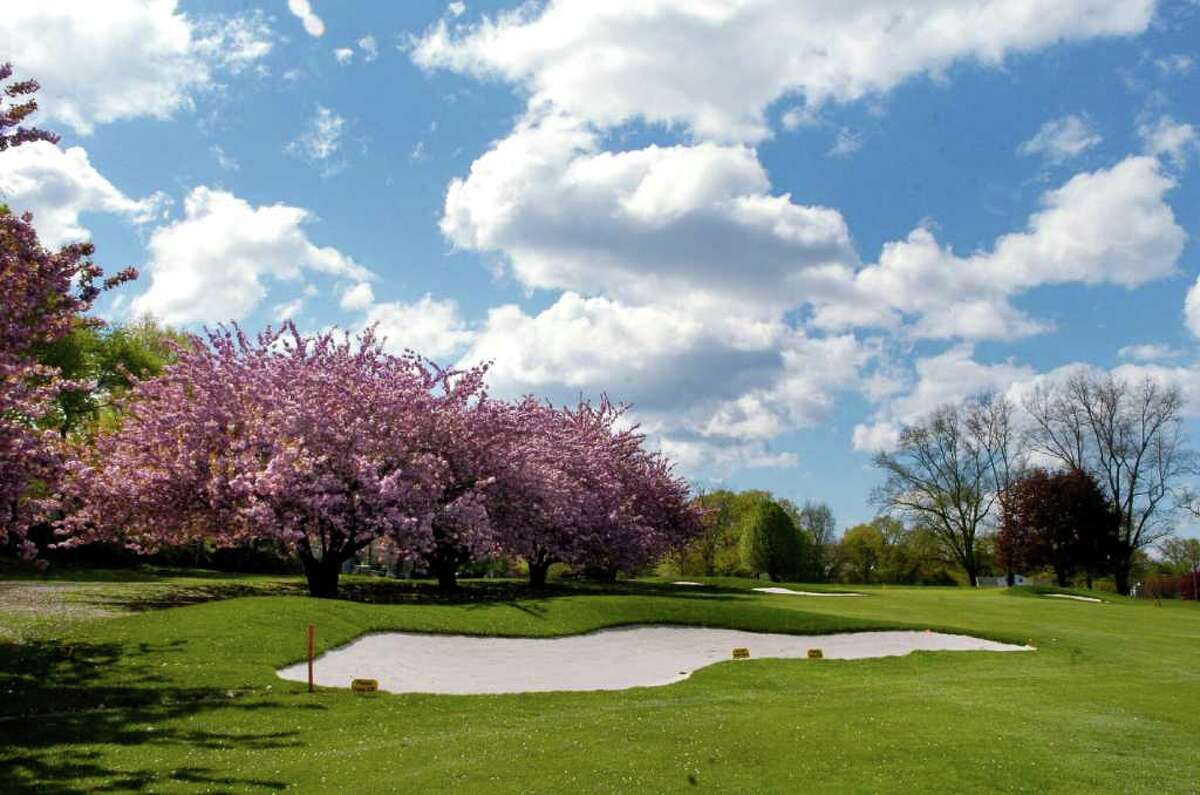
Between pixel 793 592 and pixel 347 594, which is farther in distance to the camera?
pixel 793 592

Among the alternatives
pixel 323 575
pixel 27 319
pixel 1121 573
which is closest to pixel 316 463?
pixel 323 575

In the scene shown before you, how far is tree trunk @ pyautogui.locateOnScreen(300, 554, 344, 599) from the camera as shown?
3431 cm

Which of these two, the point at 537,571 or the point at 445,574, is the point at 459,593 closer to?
the point at 445,574

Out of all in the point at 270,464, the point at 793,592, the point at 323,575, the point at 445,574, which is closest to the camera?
the point at 270,464

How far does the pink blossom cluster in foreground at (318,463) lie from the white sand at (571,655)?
8.33 meters

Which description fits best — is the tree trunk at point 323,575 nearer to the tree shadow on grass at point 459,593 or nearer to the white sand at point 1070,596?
the tree shadow on grass at point 459,593

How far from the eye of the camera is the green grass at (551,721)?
1182cm

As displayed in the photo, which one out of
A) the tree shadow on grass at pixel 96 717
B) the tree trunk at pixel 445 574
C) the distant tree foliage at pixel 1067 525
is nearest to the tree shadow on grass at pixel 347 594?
the tree trunk at pixel 445 574

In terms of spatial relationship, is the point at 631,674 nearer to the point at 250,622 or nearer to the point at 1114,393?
the point at 250,622

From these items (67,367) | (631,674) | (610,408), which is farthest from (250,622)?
(67,367)

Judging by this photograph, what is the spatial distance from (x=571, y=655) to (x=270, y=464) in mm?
12646

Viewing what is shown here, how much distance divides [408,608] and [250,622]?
Answer: 615 cm

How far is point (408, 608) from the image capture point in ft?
96.8

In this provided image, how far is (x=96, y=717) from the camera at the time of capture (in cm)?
1529
